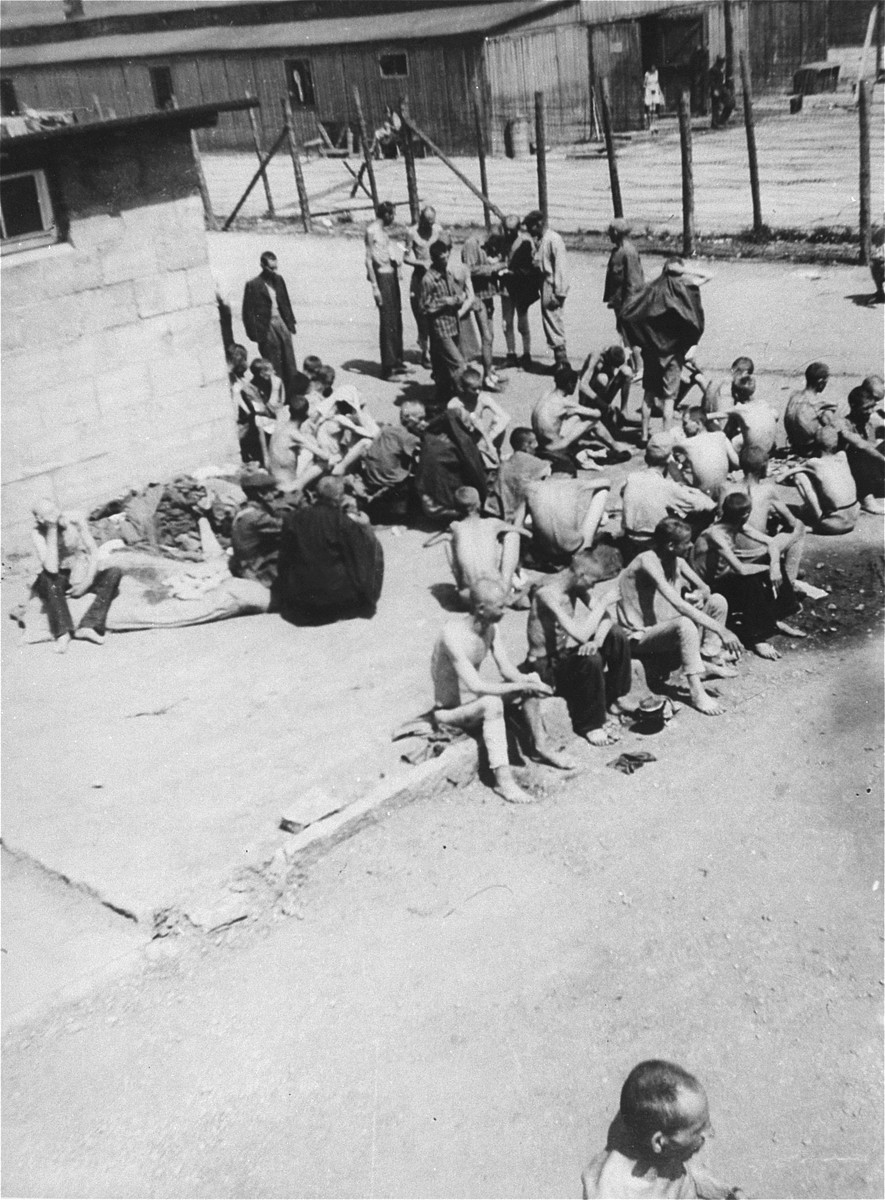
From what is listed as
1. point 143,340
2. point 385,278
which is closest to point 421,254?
point 385,278

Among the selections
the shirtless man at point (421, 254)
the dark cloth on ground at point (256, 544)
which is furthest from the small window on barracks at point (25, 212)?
the shirtless man at point (421, 254)

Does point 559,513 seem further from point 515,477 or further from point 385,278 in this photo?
point 385,278

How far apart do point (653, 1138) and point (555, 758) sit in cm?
370

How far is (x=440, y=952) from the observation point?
6004 millimetres

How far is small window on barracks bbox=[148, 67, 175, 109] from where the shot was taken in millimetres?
31016

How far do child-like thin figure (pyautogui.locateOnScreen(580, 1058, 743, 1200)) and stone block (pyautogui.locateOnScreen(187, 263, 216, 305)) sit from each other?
947 centimetres

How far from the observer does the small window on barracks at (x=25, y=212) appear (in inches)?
410

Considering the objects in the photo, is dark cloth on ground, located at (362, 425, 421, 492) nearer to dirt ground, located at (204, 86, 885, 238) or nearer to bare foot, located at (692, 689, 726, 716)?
bare foot, located at (692, 689, 726, 716)

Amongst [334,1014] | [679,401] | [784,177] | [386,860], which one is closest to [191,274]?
[679,401]

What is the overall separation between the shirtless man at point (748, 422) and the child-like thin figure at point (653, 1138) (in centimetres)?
718

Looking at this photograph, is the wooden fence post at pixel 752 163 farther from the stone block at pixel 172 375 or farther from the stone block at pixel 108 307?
the stone block at pixel 108 307

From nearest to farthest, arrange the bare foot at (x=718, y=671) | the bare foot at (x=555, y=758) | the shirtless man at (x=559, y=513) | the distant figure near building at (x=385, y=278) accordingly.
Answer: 1. the bare foot at (x=555, y=758)
2. the bare foot at (x=718, y=671)
3. the shirtless man at (x=559, y=513)
4. the distant figure near building at (x=385, y=278)

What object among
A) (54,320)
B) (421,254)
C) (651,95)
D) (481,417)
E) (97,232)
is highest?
(651,95)

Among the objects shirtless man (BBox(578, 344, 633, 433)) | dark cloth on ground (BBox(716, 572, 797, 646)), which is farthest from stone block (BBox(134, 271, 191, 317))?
dark cloth on ground (BBox(716, 572, 797, 646))
